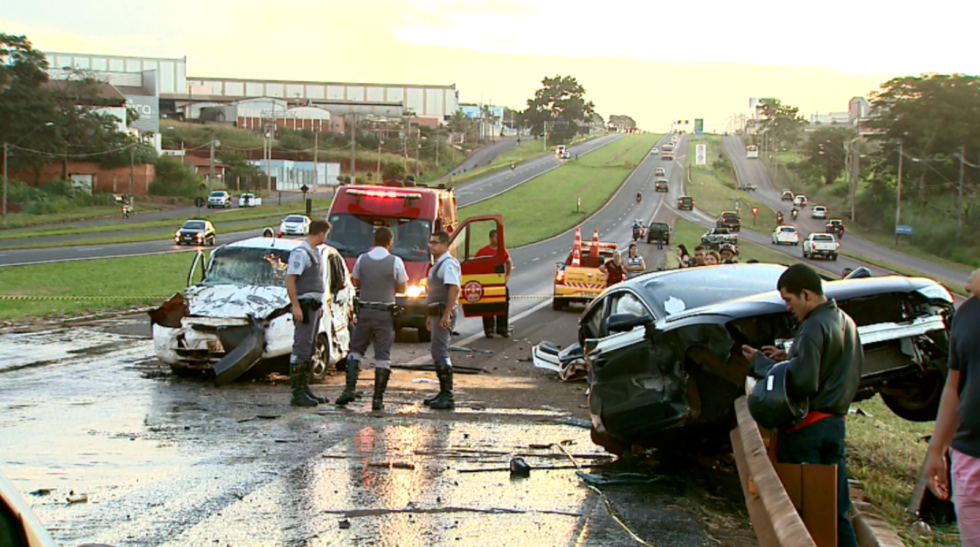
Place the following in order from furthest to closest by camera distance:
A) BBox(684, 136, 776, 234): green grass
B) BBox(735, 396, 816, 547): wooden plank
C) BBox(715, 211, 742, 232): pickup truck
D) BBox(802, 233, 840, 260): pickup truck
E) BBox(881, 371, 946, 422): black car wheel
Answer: BBox(684, 136, 776, 234): green grass
BBox(715, 211, 742, 232): pickup truck
BBox(802, 233, 840, 260): pickup truck
BBox(881, 371, 946, 422): black car wheel
BBox(735, 396, 816, 547): wooden plank

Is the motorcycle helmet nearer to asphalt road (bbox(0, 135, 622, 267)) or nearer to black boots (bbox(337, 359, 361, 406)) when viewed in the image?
black boots (bbox(337, 359, 361, 406))

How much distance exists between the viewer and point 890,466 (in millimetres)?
8484

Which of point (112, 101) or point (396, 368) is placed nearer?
point (396, 368)

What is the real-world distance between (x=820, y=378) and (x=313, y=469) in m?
3.92

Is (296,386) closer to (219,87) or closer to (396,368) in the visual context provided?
(396,368)

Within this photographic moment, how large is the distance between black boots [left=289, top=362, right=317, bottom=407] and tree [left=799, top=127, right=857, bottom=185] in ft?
410

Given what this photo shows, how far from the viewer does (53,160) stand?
3519 inches

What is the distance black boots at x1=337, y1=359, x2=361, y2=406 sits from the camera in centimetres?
1115

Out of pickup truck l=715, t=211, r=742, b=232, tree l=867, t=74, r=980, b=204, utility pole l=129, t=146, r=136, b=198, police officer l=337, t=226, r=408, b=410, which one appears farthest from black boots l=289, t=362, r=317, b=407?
tree l=867, t=74, r=980, b=204

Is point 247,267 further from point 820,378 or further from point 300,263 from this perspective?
point 820,378

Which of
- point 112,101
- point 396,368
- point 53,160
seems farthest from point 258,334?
point 112,101

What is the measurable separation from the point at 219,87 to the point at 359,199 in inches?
7077

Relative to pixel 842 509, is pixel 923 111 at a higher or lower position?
higher

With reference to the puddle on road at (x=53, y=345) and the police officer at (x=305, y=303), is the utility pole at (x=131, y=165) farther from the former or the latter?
the police officer at (x=305, y=303)
